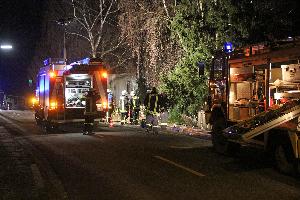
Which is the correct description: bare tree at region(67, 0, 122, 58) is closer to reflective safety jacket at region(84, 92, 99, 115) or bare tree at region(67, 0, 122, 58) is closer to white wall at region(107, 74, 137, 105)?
white wall at region(107, 74, 137, 105)

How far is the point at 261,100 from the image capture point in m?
11.6

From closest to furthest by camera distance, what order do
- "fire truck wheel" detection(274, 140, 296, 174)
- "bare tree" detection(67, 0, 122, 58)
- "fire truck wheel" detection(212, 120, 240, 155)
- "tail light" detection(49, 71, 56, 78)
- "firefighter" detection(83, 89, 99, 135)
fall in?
1. "fire truck wheel" detection(274, 140, 296, 174)
2. "fire truck wheel" detection(212, 120, 240, 155)
3. "firefighter" detection(83, 89, 99, 135)
4. "tail light" detection(49, 71, 56, 78)
5. "bare tree" detection(67, 0, 122, 58)

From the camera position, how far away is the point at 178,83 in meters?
22.7

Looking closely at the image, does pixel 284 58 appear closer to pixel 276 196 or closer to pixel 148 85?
pixel 276 196

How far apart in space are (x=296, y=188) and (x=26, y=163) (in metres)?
6.09

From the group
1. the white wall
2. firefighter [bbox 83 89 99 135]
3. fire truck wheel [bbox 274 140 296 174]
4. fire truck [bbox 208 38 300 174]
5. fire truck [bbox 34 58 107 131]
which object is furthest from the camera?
the white wall

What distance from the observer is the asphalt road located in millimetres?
8102

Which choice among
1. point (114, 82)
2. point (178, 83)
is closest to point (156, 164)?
point (178, 83)

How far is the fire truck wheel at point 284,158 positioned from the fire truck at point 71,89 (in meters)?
10.9

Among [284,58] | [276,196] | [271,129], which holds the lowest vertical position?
[276,196]

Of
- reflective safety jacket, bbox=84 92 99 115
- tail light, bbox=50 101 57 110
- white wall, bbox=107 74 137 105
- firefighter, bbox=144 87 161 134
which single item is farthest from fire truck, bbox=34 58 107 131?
white wall, bbox=107 74 137 105

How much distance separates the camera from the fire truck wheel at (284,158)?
9625 millimetres

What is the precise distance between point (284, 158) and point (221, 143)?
11.0 ft

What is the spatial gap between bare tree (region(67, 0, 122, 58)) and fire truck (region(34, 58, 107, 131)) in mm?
Result: 13307
